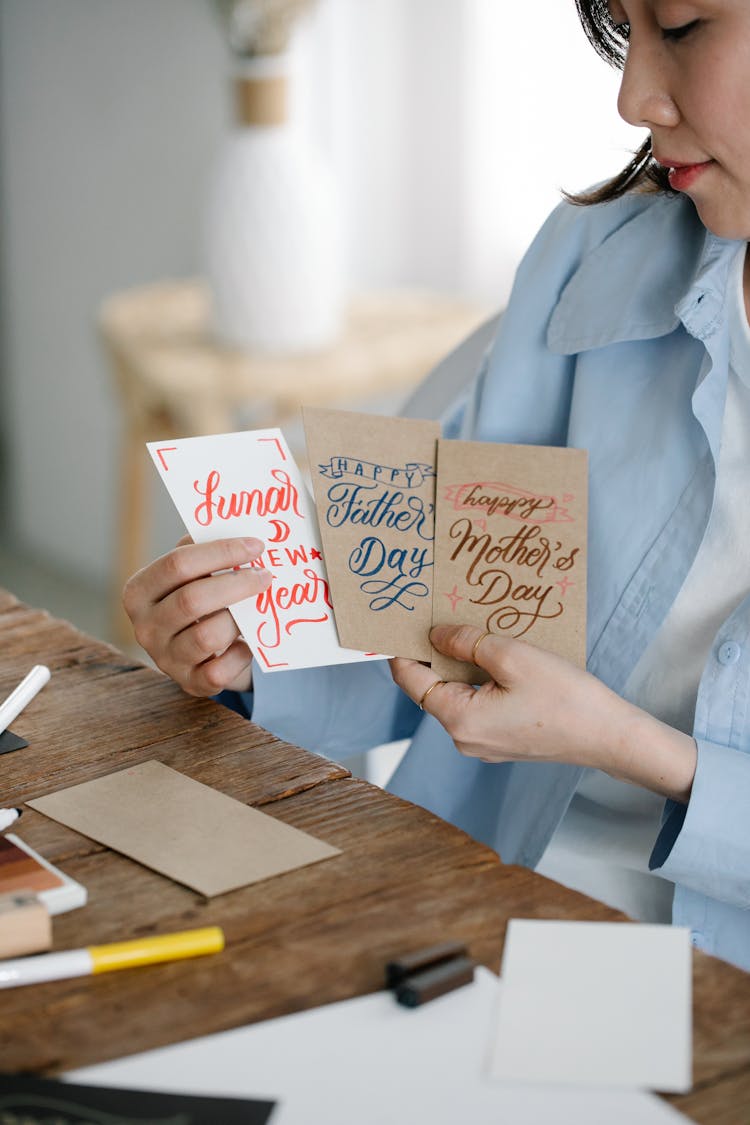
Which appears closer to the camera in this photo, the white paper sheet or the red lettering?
the white paper sheet

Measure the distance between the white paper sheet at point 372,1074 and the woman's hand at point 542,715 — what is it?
29 cm

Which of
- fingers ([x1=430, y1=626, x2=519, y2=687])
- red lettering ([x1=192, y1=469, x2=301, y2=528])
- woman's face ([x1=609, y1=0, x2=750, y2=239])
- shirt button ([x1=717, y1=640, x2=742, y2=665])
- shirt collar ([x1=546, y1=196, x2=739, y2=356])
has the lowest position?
Answer: shirt button ([x1=717, y1=640, x2=742, y2=665])

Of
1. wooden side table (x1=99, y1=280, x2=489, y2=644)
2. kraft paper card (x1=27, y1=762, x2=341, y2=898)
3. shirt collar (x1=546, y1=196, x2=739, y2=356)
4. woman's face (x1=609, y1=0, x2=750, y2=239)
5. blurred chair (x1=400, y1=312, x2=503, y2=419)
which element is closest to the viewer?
kraft paper card (x1=27, y1=762, x2=341, y2=898)

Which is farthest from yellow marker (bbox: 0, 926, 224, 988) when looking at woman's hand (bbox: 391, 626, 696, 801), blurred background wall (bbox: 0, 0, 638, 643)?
blurred background wall (bbox: 0, 0, 638, 643)

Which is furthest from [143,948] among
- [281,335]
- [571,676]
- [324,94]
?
[324,94]

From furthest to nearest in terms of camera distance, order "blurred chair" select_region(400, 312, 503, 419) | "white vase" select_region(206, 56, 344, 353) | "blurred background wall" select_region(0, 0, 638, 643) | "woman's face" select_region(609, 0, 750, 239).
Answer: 1. "blurred background wall" select_region(0, 0, 638, 643)
2. "white vase" select_region(206, 56, 344, 353)
3. "blurred chair" select_region(400, 312, 503, 419)
4. "woman's face" select_region(609, 0, 750, 239)

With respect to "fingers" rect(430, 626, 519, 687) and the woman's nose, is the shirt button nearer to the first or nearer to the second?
"fingers" rect(430, 626, 519, 687)

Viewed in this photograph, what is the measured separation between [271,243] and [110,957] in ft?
6.16

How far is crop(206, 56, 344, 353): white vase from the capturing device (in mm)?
2371

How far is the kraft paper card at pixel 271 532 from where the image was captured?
93 cm

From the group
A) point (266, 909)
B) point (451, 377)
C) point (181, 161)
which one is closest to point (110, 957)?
point (266, 909)

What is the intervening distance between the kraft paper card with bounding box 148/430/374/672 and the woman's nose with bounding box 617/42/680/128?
318mm

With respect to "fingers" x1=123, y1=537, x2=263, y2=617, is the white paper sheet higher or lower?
lower

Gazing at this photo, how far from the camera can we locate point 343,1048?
1.94ft
